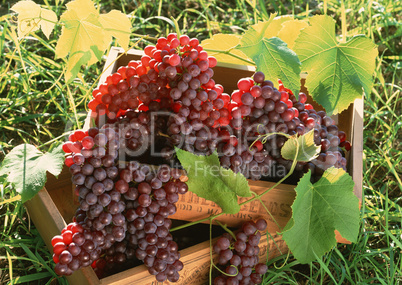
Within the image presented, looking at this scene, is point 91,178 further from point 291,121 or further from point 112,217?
point 291,121

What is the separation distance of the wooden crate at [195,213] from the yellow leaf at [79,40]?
0.40ft

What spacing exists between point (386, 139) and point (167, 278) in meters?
1.26

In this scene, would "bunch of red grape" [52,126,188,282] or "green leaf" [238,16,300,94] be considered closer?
"bunch of red grape" [52,126,188,282]

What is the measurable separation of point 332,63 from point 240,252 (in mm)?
685

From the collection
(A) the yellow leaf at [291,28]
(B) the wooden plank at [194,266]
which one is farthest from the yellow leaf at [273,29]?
(B) the wooden plank at [194,266]

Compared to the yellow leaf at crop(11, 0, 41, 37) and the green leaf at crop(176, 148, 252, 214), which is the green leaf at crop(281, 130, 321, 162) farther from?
the yellow leaf at crop(11, 0, 41, 37)

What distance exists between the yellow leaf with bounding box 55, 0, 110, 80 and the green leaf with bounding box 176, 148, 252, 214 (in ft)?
1.46

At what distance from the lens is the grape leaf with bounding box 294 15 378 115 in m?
1.49

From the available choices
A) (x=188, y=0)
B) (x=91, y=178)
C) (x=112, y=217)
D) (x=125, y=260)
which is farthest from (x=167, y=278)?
(x=188, y=0)

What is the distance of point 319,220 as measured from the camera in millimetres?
1345

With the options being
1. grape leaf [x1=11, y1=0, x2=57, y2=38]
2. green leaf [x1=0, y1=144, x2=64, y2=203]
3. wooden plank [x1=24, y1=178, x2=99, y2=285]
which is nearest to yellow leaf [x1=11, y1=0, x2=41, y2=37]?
grape leaf [x1=11, y1=0, x2=57, y2=38]

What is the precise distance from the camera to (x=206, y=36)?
2.50m

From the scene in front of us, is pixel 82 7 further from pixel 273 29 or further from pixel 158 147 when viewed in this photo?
pixel 273 29

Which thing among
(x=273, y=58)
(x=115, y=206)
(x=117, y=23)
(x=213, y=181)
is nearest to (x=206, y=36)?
(x=117, y=23)
